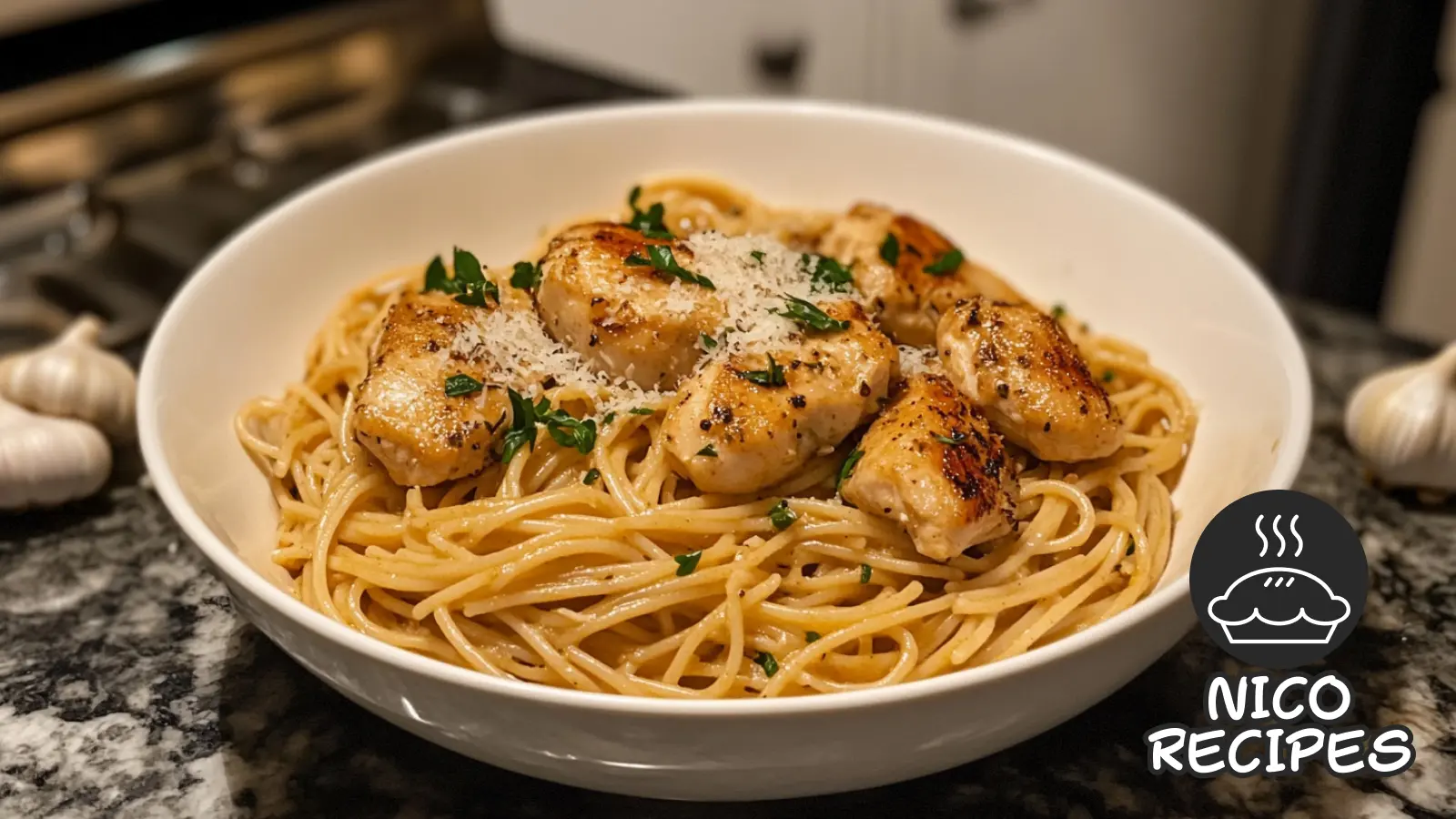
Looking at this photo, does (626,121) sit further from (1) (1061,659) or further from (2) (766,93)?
(2) (766,93)

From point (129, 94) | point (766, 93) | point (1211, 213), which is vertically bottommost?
point (1211, 213)

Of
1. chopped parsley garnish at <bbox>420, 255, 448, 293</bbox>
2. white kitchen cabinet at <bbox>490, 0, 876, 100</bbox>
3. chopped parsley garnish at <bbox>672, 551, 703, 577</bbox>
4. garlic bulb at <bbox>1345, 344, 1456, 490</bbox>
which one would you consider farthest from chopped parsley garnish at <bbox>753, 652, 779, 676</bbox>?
white kitchen cabinet at <bbox>490, 0, 876, 100</bbox>

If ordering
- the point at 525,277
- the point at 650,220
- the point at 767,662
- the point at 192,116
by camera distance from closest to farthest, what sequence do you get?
the point at 767,662
the point at 525,277
the point at 650,220
the point at 192,116

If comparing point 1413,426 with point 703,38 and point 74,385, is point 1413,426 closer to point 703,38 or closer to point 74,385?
point 74,385

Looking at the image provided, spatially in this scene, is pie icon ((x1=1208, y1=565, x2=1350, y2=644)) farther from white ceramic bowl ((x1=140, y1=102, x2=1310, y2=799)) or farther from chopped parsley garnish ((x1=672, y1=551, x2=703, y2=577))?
chopped parsley garnish ((x1=672, y1=551, x2=703, y2=577))

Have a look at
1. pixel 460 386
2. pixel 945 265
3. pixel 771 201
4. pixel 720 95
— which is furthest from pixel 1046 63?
pixel 460 386

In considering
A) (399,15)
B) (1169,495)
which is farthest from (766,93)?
(1169,495)

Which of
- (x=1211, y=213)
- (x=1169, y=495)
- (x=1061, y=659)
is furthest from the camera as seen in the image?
(x=1211, y=213)
